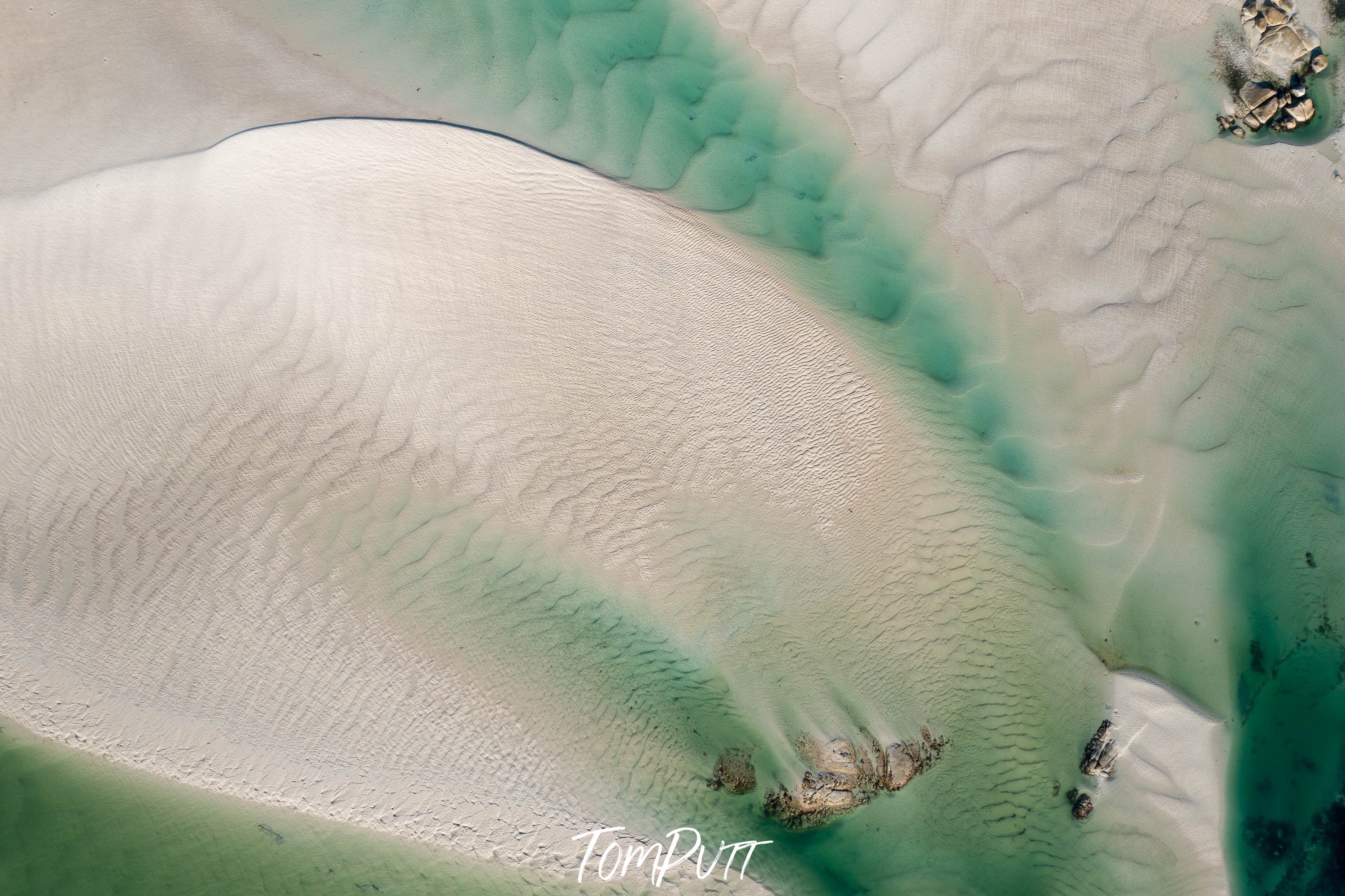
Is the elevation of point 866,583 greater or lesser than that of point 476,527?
greater

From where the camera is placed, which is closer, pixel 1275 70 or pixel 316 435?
pixel 316 435

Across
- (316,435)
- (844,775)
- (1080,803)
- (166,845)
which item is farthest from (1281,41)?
(166,845)

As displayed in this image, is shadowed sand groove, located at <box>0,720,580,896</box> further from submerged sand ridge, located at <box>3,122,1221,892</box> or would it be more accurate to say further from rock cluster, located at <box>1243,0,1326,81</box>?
rock cluster, located at <box>1243,0,1326,81</box>

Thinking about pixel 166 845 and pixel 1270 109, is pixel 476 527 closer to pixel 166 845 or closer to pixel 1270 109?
pixel 166 845

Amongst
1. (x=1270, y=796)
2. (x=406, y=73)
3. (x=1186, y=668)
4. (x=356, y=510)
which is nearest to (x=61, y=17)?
(x=406, y=73)

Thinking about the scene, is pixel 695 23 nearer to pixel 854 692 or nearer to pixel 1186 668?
pixel 854 692

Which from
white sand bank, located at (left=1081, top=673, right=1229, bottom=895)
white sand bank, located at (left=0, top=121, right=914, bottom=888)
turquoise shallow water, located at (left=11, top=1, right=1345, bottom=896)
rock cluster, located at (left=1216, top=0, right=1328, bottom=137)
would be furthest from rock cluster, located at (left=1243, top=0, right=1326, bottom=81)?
white sand bank, located at (left=1081, top=673, right=1229, bottom=895)

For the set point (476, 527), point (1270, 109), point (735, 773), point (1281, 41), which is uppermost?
point (1281, 41)

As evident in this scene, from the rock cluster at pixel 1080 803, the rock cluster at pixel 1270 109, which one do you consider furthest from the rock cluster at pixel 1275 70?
the rock cluster at pixel 1080 803
